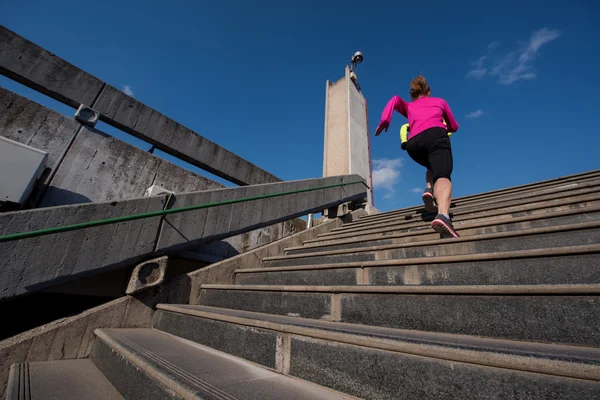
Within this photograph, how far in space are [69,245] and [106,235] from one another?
0.27 meters

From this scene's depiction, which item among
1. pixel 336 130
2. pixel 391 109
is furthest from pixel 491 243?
pixel 336 130

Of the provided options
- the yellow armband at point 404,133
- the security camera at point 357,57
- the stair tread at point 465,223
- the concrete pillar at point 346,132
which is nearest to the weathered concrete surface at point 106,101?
the stair tread at point 465,223

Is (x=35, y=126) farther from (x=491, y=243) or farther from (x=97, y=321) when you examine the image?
(x=491, y=243)

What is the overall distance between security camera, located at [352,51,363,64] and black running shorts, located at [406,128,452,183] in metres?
8.48

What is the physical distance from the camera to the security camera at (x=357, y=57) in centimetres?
988

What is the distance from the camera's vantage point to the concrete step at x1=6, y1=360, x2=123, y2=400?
4.33 ft

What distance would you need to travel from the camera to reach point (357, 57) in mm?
9945

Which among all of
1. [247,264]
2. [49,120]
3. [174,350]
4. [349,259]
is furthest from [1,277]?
[349,259]

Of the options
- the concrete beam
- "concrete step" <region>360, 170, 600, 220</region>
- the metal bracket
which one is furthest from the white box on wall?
"concrete step" <region>360, 170, 600, 220</region>

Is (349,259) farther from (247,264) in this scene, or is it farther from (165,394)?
(165,394)

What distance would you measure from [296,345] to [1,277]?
2.32m

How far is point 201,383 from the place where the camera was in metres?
1.11

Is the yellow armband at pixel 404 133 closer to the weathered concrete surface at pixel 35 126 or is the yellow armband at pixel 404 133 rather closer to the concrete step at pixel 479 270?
the concrete step at pixel 479 270

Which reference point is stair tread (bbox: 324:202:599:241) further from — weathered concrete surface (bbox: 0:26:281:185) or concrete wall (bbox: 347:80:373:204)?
concrete wall (bbox: 347:80:373:204)
